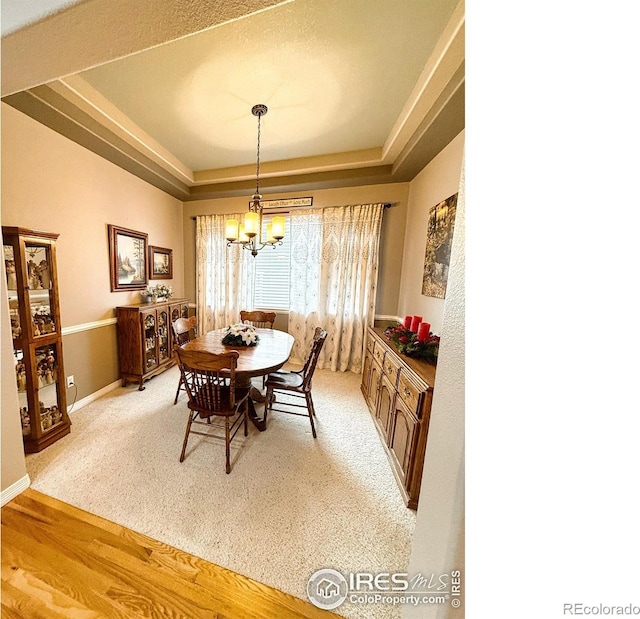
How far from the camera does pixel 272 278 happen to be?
3.62 metres

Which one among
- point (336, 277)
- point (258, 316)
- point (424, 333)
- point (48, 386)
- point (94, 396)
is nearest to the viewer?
point (424, 333)

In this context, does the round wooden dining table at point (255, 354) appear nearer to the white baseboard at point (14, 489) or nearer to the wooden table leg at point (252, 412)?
the wooden table leg at point (252, 412)

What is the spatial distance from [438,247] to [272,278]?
7.87 ft

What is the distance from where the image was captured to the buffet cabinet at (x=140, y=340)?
2.69 meters

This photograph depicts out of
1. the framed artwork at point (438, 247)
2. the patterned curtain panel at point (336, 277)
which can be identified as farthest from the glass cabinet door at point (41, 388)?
the framed artwork at point (438, 247)

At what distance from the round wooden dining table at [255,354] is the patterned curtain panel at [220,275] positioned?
3.88ft

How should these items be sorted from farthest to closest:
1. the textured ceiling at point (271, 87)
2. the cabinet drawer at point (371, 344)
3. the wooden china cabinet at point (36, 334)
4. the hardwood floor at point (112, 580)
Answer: the cabinet drawer at point (371, 344) → the wooden china cabinet at point (36, 334) → the textured ceiling at point (271, 87) → the hardwood floor at point (112, 580)

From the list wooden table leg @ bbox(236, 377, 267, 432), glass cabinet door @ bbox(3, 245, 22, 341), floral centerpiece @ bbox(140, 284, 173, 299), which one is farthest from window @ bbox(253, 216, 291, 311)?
glass cabinet door @ bbox(3, 245, 22, 341)

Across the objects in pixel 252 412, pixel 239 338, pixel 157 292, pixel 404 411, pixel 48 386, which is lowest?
pixel 252 412

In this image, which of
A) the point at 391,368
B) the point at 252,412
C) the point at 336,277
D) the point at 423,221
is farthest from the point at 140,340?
the point at 423,221

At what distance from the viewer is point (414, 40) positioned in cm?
144

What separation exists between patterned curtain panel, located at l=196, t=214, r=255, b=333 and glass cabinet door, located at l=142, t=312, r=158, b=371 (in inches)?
36.5

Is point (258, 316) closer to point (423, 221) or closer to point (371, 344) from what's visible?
point (371, 344)
